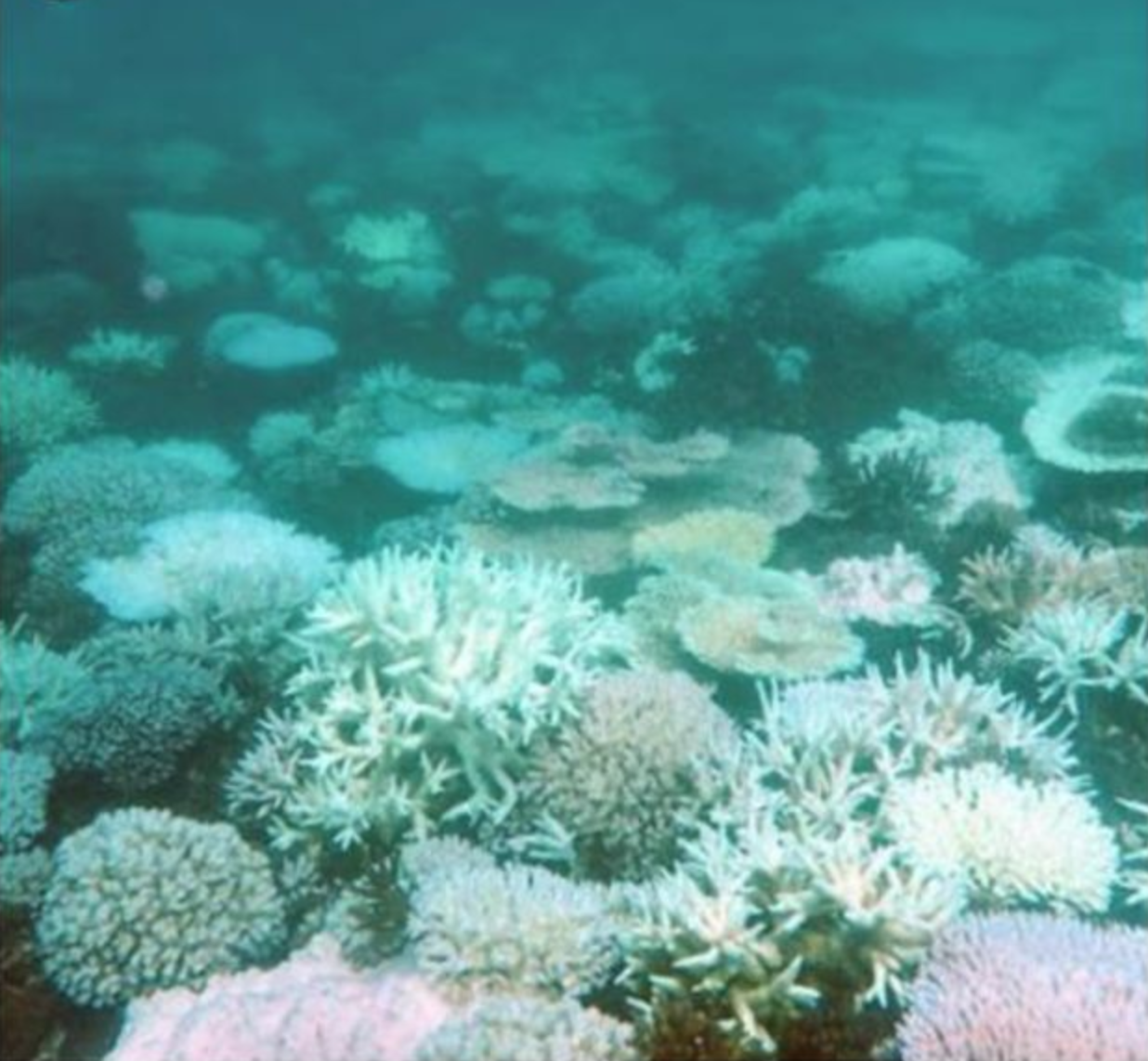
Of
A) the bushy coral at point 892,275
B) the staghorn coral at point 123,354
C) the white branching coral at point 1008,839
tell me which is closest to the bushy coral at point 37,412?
the staghorn coral at point 123,354

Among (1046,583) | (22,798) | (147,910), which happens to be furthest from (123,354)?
(1046,583)

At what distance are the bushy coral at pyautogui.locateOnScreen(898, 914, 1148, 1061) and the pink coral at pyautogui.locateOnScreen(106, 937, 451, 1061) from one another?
150 cm

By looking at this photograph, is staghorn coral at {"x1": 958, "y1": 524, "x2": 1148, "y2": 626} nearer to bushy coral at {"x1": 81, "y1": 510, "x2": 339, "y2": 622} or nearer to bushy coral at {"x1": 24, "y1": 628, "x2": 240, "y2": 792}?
bushy coral at {"x1": 81, "y1": 510, "x2": 339, "y2": 622}

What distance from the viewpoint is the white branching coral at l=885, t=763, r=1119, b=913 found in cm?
413

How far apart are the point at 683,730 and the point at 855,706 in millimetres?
688

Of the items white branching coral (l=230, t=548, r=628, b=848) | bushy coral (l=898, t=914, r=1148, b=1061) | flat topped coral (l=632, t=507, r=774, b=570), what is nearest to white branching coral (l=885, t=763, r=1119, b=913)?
bushy coral (l=898, t=914, r=1148, b=1061)

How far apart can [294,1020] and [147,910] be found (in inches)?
31.2

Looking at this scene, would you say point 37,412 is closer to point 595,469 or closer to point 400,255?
point 595,469

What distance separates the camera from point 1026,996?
11.2 ft

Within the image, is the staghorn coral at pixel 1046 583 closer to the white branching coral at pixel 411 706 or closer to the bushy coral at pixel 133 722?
the white branching coral at pixel 411 706

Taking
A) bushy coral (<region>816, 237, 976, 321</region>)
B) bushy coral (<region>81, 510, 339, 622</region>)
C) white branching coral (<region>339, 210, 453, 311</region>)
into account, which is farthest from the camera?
white branching coral (<region>339, 210, 453, 311</region>)

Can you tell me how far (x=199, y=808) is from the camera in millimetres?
5160

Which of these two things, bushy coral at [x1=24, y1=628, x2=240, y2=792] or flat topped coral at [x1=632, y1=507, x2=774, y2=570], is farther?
flat topped coral at [x1=632, y1=507, x2=774, y2=570]

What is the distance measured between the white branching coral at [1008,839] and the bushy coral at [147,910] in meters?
2.31
